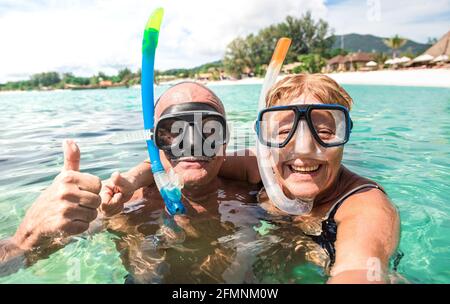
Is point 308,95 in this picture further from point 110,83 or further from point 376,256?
point 110,83

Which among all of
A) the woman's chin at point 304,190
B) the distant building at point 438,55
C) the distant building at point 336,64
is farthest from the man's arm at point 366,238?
the distant building at point 336,64

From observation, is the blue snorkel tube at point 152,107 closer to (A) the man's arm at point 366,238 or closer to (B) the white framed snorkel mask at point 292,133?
(B) the white framed snorkel mask at point 292,133

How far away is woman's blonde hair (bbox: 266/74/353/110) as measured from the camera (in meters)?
2.14

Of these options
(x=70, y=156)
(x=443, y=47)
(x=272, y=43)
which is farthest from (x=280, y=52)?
(x=272, y=43)

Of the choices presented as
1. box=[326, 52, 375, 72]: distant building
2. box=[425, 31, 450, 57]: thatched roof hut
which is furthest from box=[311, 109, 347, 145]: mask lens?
box=[326, 52, 375, 72]: distant building

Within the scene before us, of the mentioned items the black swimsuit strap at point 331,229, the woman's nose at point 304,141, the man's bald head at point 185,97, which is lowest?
Answer: the black swimsuit strap at point 331,229

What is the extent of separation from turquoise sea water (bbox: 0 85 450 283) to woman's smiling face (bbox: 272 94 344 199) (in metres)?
0.51

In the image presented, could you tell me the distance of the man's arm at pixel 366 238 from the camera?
5.07ft

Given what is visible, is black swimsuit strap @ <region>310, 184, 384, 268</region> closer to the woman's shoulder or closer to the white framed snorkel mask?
the woman's shoulder

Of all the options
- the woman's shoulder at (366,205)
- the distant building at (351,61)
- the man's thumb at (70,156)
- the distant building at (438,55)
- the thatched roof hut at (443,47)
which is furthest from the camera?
the distant building at (351,61)

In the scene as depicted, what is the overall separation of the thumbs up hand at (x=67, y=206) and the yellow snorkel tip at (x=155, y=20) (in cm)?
79

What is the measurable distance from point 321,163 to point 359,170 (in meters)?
2.92

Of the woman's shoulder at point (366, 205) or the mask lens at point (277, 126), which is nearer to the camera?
the woman's shoulder at point (366, 205)

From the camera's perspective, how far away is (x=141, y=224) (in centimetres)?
252
